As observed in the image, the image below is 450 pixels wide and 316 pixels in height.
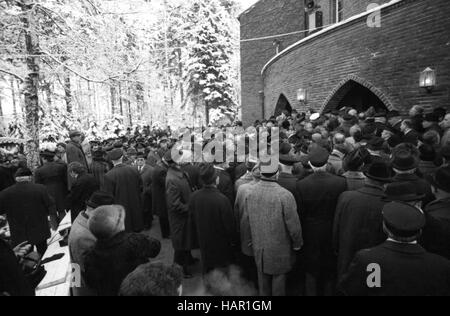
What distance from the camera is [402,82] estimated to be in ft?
27.1

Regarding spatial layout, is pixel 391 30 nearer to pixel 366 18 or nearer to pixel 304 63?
pixel 366 18

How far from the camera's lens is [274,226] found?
3.58 meters

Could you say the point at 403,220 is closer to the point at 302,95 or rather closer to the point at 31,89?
the point at 31,89

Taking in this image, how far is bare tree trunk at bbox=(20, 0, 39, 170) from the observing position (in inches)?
339

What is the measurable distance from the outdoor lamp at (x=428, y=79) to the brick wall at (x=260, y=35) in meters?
13.1

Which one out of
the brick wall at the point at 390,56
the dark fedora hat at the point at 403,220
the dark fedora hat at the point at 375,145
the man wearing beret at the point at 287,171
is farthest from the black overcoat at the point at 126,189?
the brick wall at the point at 390,56

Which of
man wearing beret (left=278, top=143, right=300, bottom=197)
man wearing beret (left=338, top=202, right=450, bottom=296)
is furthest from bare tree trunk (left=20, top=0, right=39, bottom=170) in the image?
man wearing beret (left=338, top=202, right=450, bottom=296)

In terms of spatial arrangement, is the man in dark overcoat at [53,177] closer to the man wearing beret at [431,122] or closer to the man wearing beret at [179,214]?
the man wearing beret at [179,214]

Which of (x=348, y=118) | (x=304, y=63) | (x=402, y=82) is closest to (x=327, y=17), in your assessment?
(x=304, y=63)

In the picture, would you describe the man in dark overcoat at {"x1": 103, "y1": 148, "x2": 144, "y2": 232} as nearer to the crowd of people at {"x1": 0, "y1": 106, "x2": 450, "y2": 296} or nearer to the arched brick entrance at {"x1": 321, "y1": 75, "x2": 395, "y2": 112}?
the crowd of people at {"x1": 0, "y1": 106, "x2": 450, "y2": 296}

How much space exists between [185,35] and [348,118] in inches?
852

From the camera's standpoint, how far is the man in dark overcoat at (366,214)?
10.1 ft

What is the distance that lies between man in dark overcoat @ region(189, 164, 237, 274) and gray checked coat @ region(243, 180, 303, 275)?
1.35 feet

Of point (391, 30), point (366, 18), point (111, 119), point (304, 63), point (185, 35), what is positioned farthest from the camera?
point (185, 35)
